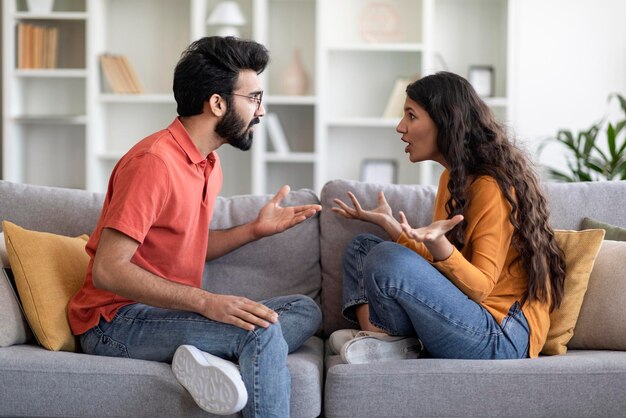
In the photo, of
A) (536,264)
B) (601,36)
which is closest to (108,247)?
(536,264)

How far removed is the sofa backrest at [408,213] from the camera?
2.47 metres

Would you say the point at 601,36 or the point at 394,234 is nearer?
the point at 394,234

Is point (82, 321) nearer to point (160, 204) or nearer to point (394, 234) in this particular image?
point (160, 204)

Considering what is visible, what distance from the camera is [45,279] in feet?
7.00

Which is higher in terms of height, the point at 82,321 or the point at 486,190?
the point at 486,190

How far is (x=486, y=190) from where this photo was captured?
207 centimetres

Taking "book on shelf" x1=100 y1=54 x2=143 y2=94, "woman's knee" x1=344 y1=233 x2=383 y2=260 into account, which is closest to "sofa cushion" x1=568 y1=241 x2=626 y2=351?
"woman's knee" x1=344 y1=233 x2=383 y2=260

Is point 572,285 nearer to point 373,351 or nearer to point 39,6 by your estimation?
point 373,351

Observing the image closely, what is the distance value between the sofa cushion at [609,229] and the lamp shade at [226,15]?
2.70m

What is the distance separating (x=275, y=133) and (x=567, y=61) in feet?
5.64

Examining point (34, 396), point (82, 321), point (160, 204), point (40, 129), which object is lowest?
point (34, 396)

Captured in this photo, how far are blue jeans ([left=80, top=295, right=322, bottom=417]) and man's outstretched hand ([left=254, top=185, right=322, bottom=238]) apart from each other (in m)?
0.25

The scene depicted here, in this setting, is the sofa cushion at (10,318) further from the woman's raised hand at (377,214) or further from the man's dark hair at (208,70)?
the woman's raised hand at (377,214)

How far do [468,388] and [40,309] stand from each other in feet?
3.51
